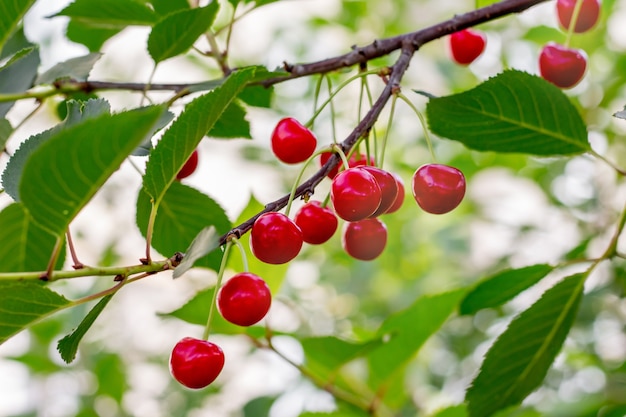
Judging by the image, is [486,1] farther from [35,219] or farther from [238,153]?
[238,153]

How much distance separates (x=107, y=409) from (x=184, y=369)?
2309 millimetres

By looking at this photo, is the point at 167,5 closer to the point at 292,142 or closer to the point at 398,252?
the point at 292,142

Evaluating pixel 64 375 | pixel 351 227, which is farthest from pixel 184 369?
pixel 64 375

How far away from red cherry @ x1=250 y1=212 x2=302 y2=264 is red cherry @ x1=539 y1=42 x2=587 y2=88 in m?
0.85

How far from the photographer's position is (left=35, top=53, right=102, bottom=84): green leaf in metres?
1.33

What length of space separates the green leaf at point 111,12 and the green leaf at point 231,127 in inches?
10.5

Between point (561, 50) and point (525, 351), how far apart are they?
659 mm

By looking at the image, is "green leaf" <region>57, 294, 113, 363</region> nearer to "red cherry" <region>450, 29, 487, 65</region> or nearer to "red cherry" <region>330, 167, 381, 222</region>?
"red cherry" <region>330, 167, 381, 222</region>

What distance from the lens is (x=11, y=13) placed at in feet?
4.26

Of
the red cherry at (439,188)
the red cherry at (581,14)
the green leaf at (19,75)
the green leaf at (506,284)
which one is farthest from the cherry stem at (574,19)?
the green leaf at (19,75)

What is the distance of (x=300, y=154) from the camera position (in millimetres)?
1377

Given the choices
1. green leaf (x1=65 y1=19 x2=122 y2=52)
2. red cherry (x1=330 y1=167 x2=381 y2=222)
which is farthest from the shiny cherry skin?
green leaf (x1=65 y1=19 x2=122 y2=52)

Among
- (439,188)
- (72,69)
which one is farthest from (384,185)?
(72,69)

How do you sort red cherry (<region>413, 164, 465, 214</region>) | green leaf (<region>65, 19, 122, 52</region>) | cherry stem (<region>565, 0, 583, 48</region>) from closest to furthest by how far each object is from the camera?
red cherry (<region>413, 164, 465, 214</region>) → cherry stem (<region>565, 0, 583, 48</region>) → green leaf (<region>65, 19, 122, 52</region>)
